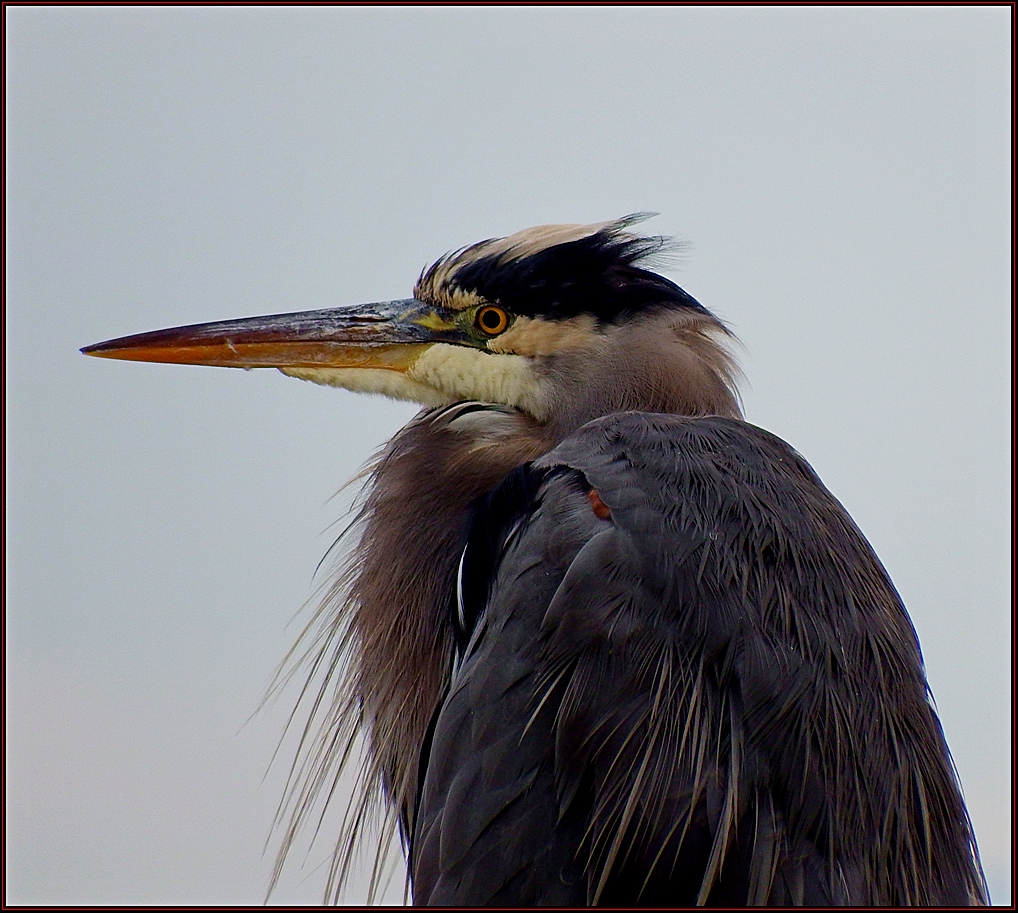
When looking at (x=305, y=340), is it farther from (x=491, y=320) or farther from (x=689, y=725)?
(x=689, y=725)

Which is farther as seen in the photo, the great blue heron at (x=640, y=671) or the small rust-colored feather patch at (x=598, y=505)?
the small rust-colored feather patch at (x=598, y=505)

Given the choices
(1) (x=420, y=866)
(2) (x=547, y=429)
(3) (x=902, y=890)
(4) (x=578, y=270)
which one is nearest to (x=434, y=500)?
(2) (x=547, y=429)

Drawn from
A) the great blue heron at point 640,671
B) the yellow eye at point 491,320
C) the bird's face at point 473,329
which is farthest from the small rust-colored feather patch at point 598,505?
the yellow eye at point 491,320

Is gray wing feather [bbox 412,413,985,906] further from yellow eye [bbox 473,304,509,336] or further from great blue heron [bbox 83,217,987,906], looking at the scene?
yellow eye [bbox 473,304,509,336]

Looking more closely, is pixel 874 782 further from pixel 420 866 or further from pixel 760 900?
pixel 420 866

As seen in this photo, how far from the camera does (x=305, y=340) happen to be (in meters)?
2.41

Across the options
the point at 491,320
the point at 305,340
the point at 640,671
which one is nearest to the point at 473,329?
the point at 491,320

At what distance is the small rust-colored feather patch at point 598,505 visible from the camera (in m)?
1.83

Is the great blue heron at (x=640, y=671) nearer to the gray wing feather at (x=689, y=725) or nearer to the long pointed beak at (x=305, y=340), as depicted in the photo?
the gray wing feather at (x=689, y=725)

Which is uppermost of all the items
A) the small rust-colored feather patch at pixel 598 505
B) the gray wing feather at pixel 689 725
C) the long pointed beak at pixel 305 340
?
the long pointed beak at pixel 305 340

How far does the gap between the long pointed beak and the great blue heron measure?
0.26 m

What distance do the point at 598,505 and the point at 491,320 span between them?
0.66 m

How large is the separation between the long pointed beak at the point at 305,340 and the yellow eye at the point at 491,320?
5 centimetres

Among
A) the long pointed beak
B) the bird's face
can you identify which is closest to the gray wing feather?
the bird's face
